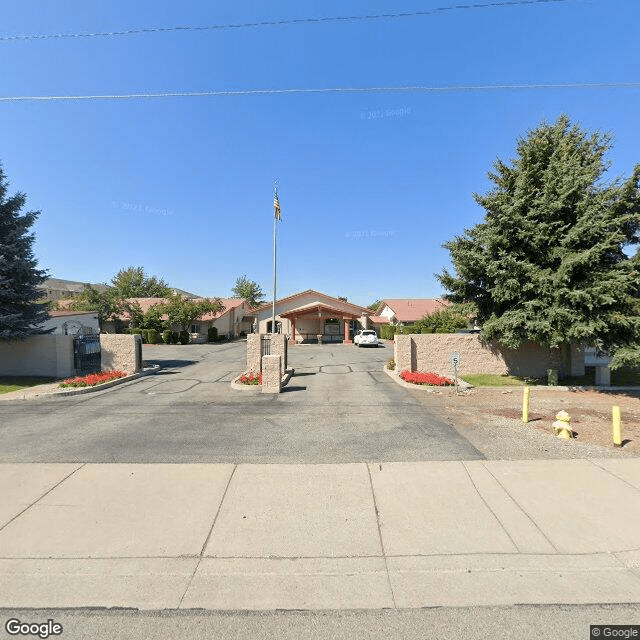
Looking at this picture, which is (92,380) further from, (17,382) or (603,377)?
(603,377)

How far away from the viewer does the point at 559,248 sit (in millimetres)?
13062

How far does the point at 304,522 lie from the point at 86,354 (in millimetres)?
16870

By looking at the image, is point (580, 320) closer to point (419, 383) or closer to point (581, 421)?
point (581, 421)

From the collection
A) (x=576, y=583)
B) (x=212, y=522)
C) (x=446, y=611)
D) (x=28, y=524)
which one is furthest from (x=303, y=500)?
(x=28, y=524)

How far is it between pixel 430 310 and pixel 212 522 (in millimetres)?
50401

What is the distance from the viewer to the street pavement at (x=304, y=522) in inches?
133

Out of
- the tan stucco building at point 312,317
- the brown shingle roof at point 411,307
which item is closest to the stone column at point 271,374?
the tan stucco building at point 312,317

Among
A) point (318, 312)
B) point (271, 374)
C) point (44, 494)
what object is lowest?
point (44, 494)

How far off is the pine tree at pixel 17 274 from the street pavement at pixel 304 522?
10.6 m

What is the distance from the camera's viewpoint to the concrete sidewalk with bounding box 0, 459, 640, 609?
11.0 ft

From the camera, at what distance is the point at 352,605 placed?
10.5 feet

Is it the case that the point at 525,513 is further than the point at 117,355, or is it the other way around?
the point at 117,355

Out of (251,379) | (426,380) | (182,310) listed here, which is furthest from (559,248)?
(182,310)

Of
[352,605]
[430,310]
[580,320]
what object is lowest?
[352,605]
